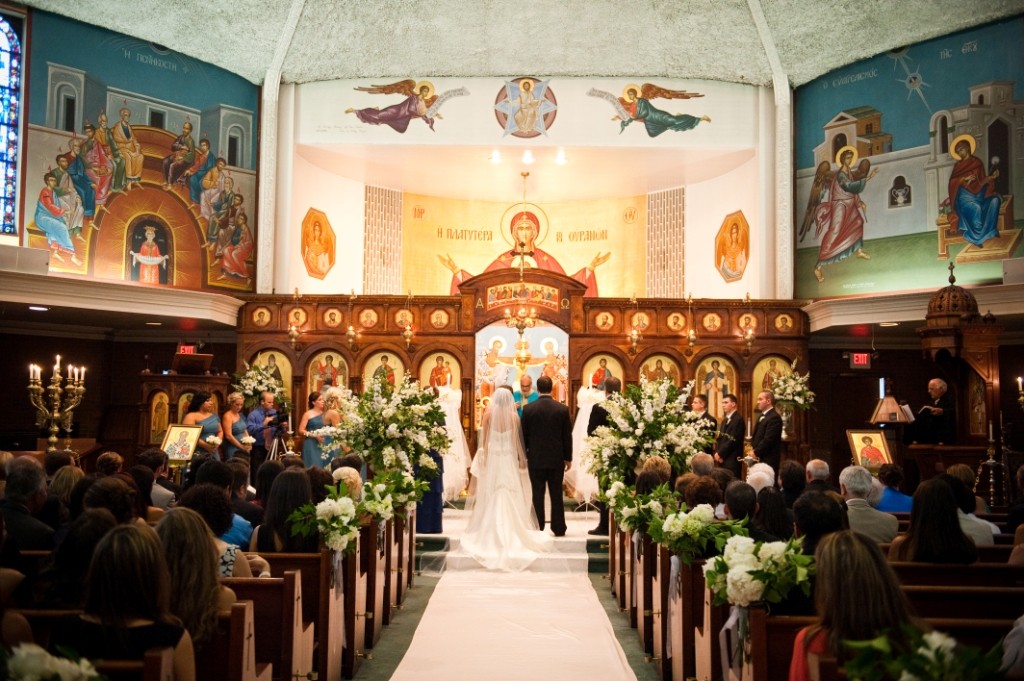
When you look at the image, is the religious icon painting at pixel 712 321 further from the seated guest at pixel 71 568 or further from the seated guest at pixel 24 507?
the seated guest at pixel 71 568

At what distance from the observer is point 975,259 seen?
16.4 meters

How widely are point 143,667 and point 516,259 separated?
767 inches

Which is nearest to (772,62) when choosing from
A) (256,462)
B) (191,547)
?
(256,462)

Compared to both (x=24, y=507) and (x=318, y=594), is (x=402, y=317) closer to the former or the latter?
(x=318, y=594)

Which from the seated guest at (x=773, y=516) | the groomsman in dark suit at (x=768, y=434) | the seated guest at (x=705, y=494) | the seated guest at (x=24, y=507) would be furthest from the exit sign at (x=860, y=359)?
the seated guest at (x=24, y=507)

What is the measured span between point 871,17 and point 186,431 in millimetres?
13990

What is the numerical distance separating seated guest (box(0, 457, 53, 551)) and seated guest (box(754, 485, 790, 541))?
4513 millimetres

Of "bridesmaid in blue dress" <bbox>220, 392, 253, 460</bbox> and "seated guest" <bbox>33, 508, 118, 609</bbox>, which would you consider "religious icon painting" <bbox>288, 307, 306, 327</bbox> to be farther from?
"seated guest" <bbox>33, 508, 118, 609</bbox>

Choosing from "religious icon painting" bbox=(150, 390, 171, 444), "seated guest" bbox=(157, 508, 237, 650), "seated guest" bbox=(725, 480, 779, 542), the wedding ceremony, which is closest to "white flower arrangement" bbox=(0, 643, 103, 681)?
"seated guest" bbox=(157, 508, 237, 650)

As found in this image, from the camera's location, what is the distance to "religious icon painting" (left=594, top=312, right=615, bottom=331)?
18312 millimetres

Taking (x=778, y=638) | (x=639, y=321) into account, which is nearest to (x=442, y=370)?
(x=639, y=321)

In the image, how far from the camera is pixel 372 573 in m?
8.12

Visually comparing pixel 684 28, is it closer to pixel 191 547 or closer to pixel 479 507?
pixel 479 507

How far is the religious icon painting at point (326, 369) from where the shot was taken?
18516mm
